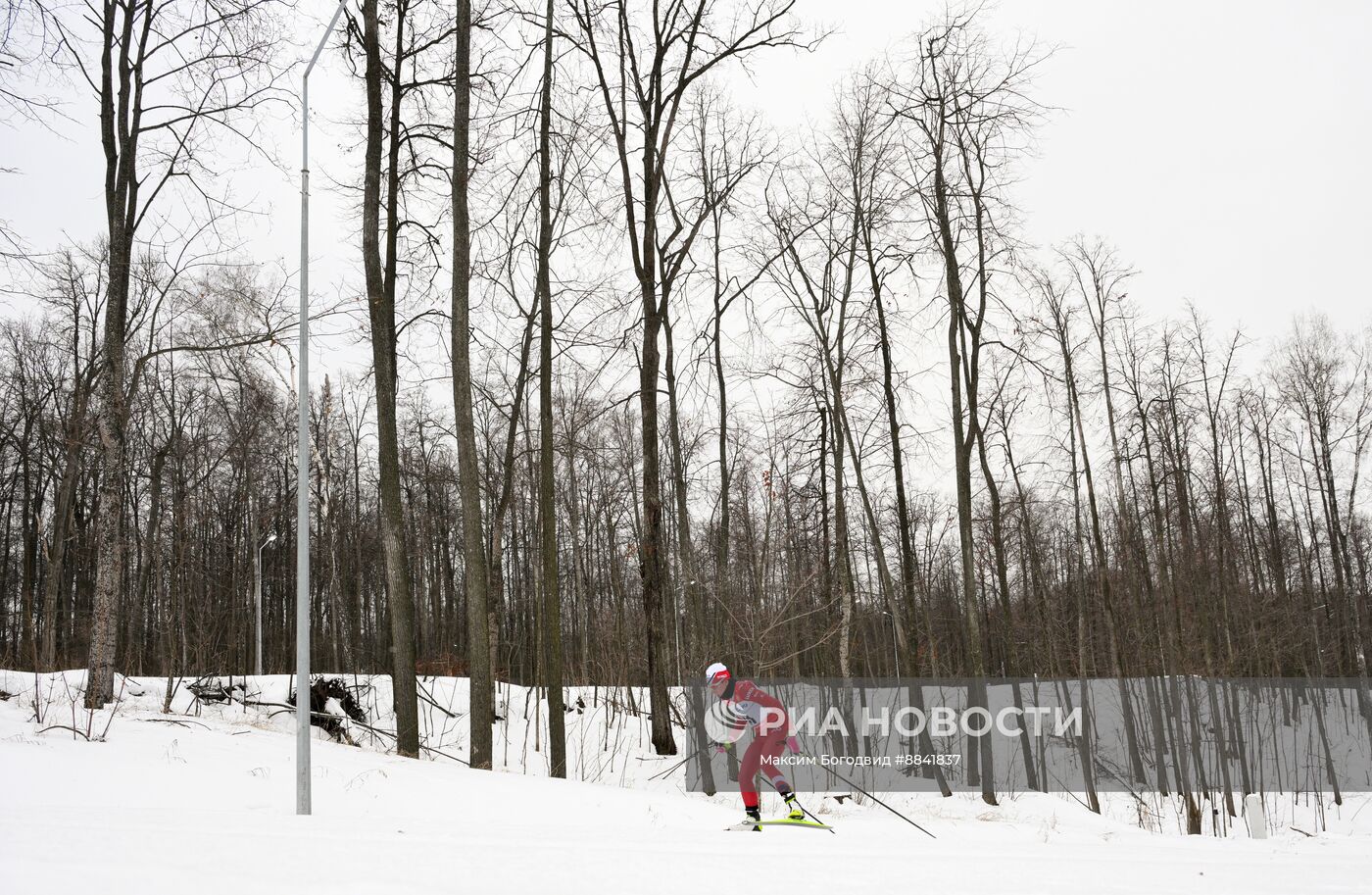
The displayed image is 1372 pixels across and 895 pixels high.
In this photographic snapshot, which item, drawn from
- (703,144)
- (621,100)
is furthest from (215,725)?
(703,144)

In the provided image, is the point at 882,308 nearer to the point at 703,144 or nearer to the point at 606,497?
the point at 703,144

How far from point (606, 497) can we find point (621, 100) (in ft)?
66.8

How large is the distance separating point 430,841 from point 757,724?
13.1ft

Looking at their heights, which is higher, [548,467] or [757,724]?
[548,467]

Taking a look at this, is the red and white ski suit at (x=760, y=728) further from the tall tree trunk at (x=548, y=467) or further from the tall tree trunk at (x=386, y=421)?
the tall tree trunk at (x=386, y=421)

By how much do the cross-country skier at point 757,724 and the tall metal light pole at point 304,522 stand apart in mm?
3779

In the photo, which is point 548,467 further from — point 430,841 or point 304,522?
point 430,841

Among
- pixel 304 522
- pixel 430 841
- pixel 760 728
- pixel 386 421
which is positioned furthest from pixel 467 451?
pixel 430 841

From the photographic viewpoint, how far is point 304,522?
779 cm

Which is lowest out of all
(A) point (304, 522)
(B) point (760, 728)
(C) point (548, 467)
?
(B) point (760, 728)

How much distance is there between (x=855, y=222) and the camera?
1961 centimetres

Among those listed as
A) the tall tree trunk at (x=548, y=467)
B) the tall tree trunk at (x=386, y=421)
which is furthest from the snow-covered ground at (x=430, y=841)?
the tall tree trunk at (x=548, y=467)

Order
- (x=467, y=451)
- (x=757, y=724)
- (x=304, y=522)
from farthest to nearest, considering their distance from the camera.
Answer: (x=467, y=451), (x=757, y=724), (x=304, y=522)

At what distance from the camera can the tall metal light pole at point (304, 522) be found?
7309mm
